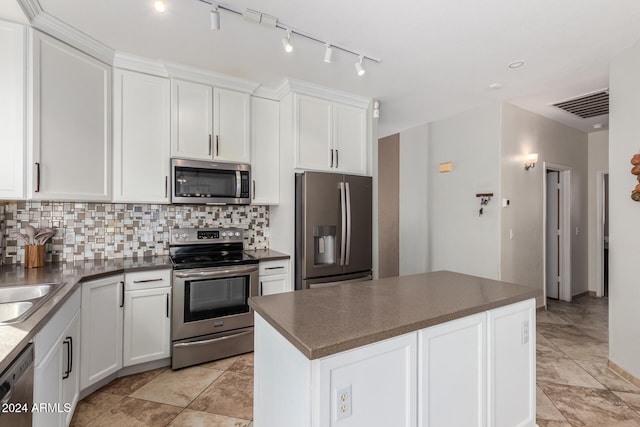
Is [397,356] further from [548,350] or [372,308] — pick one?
[548,350]

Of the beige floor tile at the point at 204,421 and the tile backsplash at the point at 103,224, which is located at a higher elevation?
the tile backsplash at the point at 103,224

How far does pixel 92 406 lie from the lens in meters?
2.11

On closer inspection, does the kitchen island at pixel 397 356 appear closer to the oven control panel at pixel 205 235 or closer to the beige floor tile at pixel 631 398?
the beige floor tile at pixel 631 398

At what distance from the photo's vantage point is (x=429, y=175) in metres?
4.43

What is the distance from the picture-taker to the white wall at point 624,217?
2.37 metres

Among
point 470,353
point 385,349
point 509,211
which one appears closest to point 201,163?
point 385,349

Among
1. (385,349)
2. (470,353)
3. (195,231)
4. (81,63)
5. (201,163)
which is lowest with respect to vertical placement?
(470,353)

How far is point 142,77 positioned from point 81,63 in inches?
17.0

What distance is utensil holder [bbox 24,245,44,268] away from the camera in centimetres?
233

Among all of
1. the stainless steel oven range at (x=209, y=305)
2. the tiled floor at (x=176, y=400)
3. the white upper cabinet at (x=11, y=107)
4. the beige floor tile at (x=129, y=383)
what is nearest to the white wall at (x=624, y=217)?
the tiled floor at (x=176, y=400)

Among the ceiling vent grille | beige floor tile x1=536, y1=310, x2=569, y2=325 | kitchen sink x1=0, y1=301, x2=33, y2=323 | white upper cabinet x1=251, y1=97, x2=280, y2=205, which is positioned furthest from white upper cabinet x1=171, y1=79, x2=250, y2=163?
beige floor tile x1=536, y1=310, x2=569, y2=325

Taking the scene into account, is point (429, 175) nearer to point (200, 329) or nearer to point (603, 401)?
point (603, 401)

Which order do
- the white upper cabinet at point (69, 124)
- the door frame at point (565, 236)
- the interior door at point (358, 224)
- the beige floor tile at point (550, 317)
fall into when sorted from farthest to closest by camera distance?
A: the door frame at point (565, 236), the beige floor tile at point (550, 317), the interior door at point (358, 224), the white upper cabinet at point (69, 124)

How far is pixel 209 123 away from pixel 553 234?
16.9 ft
